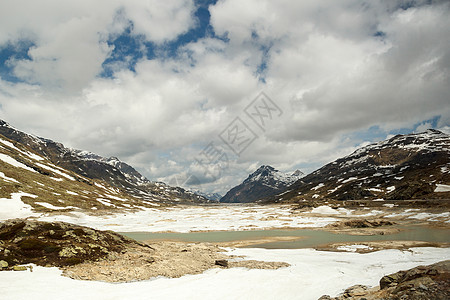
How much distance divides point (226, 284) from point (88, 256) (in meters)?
15.2

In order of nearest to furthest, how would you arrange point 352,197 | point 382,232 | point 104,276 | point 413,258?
point 104,276 < point 413,258 < point 382,232 < point 352,197

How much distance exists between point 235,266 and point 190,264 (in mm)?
5043

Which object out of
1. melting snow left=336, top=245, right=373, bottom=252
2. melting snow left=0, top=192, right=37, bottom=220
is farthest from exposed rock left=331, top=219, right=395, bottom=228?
melting snow left=0, top=192, right=37, bottom=220

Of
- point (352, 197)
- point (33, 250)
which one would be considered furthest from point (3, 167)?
point (352, 197)

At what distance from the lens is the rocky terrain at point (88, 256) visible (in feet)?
73.7

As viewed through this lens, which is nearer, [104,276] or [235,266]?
[104,276]

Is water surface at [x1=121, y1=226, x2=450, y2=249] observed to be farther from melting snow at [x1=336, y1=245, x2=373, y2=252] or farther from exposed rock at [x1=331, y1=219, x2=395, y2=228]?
exposed rock at [x1=331, y1=219, x2=395, y2=228]

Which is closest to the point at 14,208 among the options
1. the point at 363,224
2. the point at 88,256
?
the point at 88,256

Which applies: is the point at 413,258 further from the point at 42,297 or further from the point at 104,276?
the point at 42,297

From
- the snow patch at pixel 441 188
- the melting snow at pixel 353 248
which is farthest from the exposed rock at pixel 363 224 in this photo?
the snow patch at pixel 441 188

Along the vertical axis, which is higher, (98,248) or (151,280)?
(98,248)

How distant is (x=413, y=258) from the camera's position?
1202 inches

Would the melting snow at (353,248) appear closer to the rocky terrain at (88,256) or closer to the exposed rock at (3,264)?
the rocky terrain at (88,256)

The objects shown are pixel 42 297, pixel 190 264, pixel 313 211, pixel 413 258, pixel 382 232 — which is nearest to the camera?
pixel 42 297
